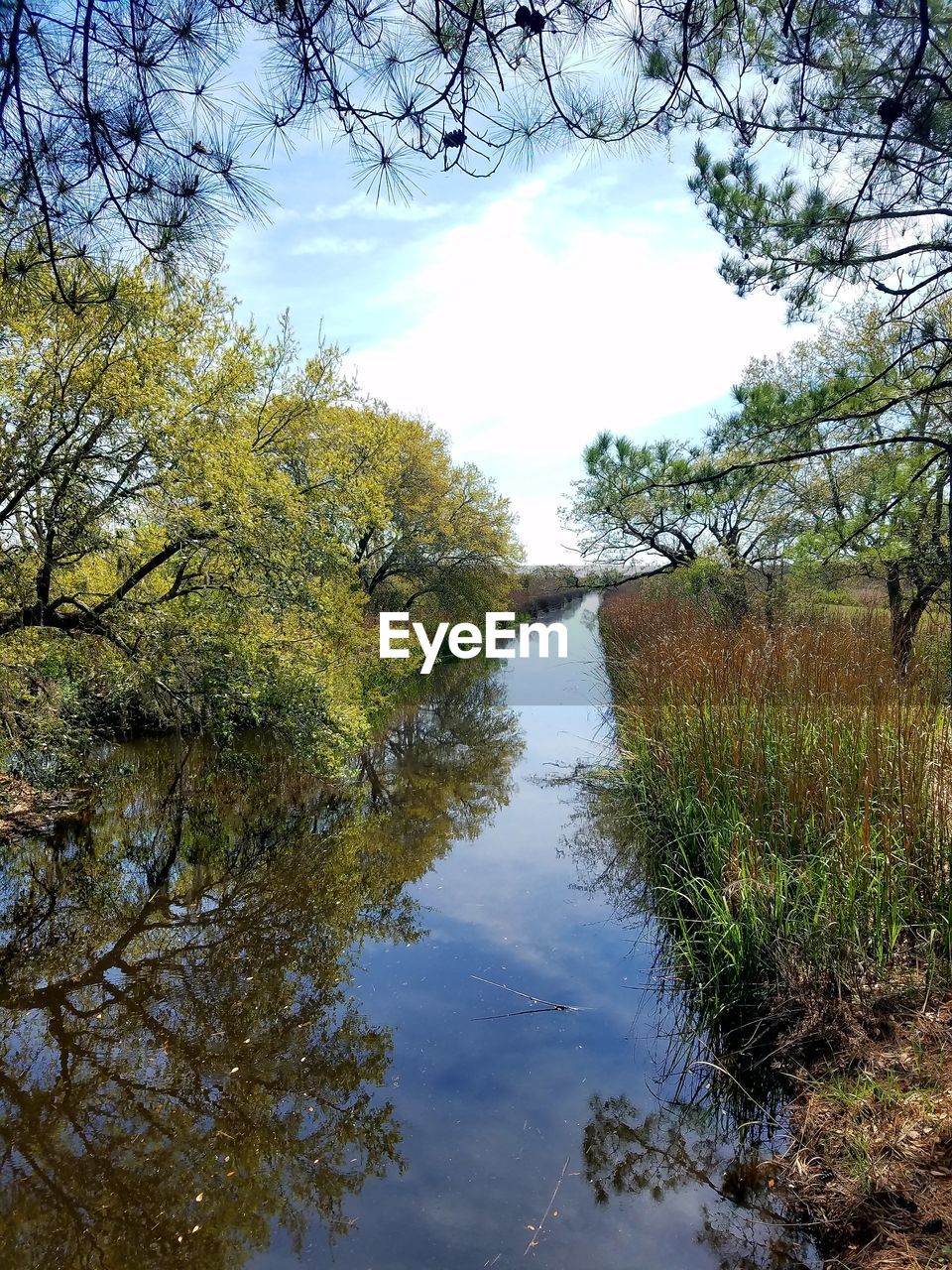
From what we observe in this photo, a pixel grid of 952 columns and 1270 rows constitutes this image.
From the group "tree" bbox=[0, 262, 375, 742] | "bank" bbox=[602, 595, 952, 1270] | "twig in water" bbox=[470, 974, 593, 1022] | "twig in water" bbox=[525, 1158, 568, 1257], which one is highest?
"tree" bbox=[0, 262, 375, 742]

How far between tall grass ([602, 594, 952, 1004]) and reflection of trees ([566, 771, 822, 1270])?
260 mm

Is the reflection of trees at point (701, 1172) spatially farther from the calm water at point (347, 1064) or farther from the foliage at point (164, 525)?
the foliage at point (164, 525)

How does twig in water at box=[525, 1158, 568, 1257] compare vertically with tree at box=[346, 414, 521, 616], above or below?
below

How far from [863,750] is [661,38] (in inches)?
157

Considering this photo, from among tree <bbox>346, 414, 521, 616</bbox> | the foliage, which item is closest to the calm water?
the foliage

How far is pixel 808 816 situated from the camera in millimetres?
4965

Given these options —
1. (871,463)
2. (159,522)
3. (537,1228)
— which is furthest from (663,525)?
(537,1228)

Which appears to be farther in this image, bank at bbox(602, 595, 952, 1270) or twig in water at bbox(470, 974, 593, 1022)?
twig in water at bbox(470, 974, 593, 1022)

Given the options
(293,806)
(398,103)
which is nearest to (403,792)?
(293,806)

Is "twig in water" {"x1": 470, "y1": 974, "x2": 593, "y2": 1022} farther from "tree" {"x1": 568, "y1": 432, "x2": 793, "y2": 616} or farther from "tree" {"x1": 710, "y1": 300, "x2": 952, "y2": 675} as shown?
"tree" {"x1": 568, "y1": 432, "x2": 793, "y2": 616}

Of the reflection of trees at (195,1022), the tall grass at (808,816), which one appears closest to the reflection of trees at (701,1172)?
the tall grass at (808,816)

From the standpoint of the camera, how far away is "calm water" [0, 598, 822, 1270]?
10.9ft

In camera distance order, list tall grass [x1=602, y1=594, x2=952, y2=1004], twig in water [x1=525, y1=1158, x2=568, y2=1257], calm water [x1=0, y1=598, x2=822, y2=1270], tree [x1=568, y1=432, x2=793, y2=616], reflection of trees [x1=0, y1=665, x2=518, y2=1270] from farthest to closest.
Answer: tree [x1=568, y1=432, x2=793, y2=616], tall grass [x1=602, y1=594, x2=952, y2=1004], reflection of trees [x1=0, y1=665, x2=518, y2=1270], calm water [x1=0, y1=598, x2=822, y2=1270], twig in water [x1=525, y1=1158, x2=568, y2=1257]

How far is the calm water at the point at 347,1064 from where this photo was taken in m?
3.33
